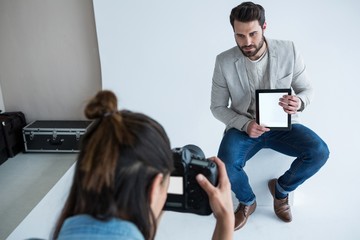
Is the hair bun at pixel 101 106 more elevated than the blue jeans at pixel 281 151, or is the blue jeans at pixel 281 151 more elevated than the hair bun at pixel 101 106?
the hair bun at pixel 101 106

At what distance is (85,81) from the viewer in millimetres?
2668

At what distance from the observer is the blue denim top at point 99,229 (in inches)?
25.2

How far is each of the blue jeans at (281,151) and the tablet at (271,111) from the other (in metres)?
0.09

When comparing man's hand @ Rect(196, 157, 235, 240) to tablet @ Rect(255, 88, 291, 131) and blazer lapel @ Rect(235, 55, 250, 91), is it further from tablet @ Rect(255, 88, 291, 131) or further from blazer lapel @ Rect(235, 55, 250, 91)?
blazer lapel @ Rect(235, 55, 250, 91)

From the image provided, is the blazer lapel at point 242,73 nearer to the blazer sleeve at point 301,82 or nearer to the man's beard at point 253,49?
the man's beard at point 253,49

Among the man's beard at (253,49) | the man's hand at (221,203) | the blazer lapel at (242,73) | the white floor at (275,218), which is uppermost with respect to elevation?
the man's beard at (253,49)

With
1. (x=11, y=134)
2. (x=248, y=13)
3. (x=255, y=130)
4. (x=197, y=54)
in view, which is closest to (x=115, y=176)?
(x=255, y=130)

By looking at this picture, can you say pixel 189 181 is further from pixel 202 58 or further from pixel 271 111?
pixel 202 58

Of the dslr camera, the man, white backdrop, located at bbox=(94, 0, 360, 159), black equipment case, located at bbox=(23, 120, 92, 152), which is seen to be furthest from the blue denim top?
black equipment case, located at bbox=(23, 120, 92, 152)

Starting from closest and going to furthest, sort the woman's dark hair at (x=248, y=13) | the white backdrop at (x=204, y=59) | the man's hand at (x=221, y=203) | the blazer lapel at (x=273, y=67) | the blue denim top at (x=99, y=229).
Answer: the blue denim top at (x=99, y=229)
the man's hand at (x=221, y=203)
the woman's dark hair at (x=248, y=13)
the blazer lapel at (x=273, y=67)
the white backdrop at (x=204, y=59)

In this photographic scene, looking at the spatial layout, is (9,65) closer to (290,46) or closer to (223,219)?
(290,46)

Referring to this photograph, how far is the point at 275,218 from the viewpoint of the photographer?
5.59 feet

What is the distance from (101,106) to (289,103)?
1022 millimetres

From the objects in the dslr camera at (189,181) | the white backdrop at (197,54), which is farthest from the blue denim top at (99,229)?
the white backdrop at (197,54)
